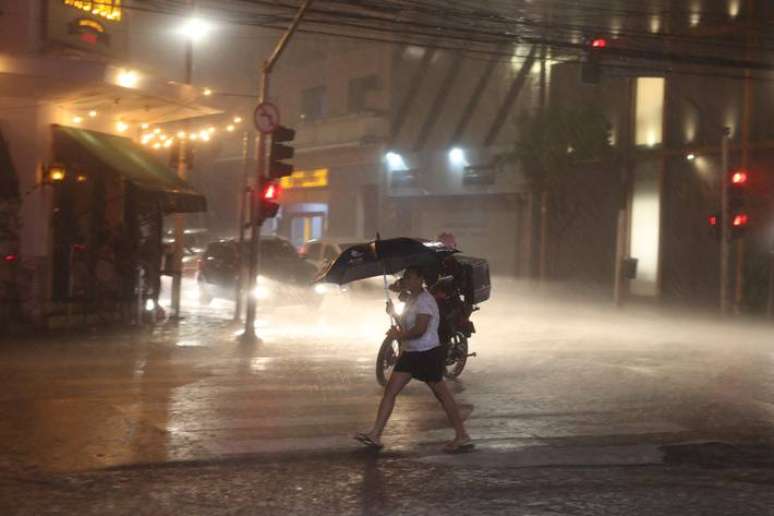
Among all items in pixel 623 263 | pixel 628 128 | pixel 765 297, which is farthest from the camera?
pixel 628 128

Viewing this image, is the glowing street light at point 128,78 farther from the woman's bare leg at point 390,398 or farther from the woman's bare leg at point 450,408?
the woman's bare leg at point 450,408

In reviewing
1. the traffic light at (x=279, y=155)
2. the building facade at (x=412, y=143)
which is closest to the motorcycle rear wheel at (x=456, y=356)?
the traffic light at (x=279, y=155)

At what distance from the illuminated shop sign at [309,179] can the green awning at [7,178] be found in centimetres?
2192

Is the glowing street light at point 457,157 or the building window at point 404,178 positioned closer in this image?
the glowing street light at point 457,157

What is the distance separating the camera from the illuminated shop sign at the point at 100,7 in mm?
17200

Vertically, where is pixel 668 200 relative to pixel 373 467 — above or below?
above

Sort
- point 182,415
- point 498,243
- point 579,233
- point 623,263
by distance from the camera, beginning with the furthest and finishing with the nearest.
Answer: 1. point 498,243
2. point 579,233
3. point 623,263
4. point 182,415

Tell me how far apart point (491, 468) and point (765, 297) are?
739 inches

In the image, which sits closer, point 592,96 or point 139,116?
point 139,116

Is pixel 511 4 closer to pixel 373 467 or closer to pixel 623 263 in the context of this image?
pixel 623 263

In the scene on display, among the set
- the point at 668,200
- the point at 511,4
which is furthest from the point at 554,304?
the point at 511,4

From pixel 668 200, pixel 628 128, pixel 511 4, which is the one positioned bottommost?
pixel 668 200

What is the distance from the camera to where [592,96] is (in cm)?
2948

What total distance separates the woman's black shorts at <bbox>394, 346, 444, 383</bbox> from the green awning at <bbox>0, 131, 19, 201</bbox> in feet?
35.8
